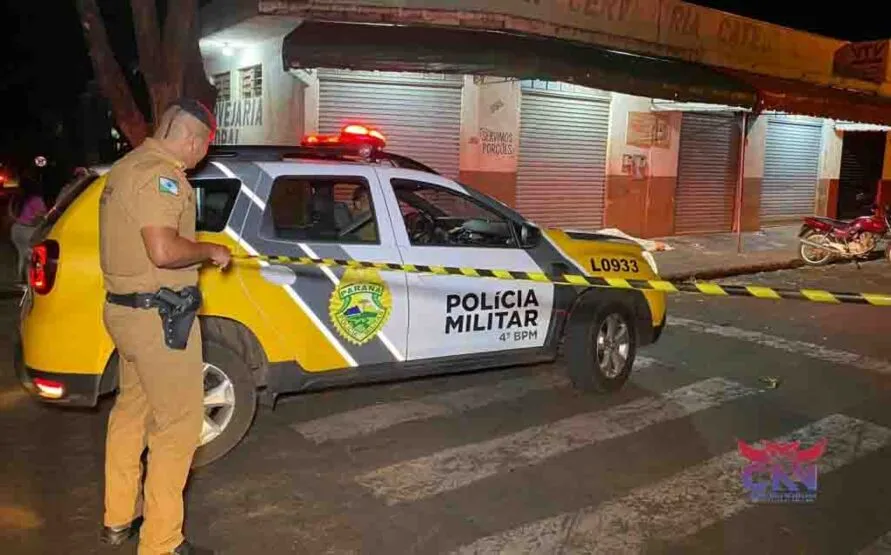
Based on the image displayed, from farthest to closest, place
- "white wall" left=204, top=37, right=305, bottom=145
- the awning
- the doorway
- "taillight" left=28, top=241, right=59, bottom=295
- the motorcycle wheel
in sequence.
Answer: the doorway, the motorcycle wheel, "white wall" left=204, top=37, right=305, bottom=145, the awning, "taillight" left=28, top=241, right=59, bottom=295

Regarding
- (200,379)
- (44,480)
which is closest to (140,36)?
(44,480)

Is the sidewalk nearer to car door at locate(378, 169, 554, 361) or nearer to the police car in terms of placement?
the police car

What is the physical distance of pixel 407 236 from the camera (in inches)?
222

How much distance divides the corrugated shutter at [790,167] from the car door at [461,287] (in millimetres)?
15997

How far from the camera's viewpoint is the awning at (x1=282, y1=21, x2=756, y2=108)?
38.0 feet

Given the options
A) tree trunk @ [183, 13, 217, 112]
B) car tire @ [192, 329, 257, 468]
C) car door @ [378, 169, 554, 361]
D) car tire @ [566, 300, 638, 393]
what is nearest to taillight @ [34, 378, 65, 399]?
car tire @ [192, 329, 257, 468]

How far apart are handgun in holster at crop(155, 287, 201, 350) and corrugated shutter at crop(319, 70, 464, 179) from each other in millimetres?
10341

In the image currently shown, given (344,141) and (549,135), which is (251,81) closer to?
(549,135)

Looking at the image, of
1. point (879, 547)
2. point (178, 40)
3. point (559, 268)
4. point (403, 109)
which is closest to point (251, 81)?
point (403, 109)

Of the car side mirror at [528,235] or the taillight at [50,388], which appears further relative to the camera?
the car side mirror at [528,235]

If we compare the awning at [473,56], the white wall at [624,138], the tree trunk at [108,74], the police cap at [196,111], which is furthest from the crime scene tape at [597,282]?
the white wall at [624,138]

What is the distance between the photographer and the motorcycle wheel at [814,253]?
50.1ft

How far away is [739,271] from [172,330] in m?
12.4

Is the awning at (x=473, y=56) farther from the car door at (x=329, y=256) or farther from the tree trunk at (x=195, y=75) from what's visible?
the car door at (x=329, y=256)
